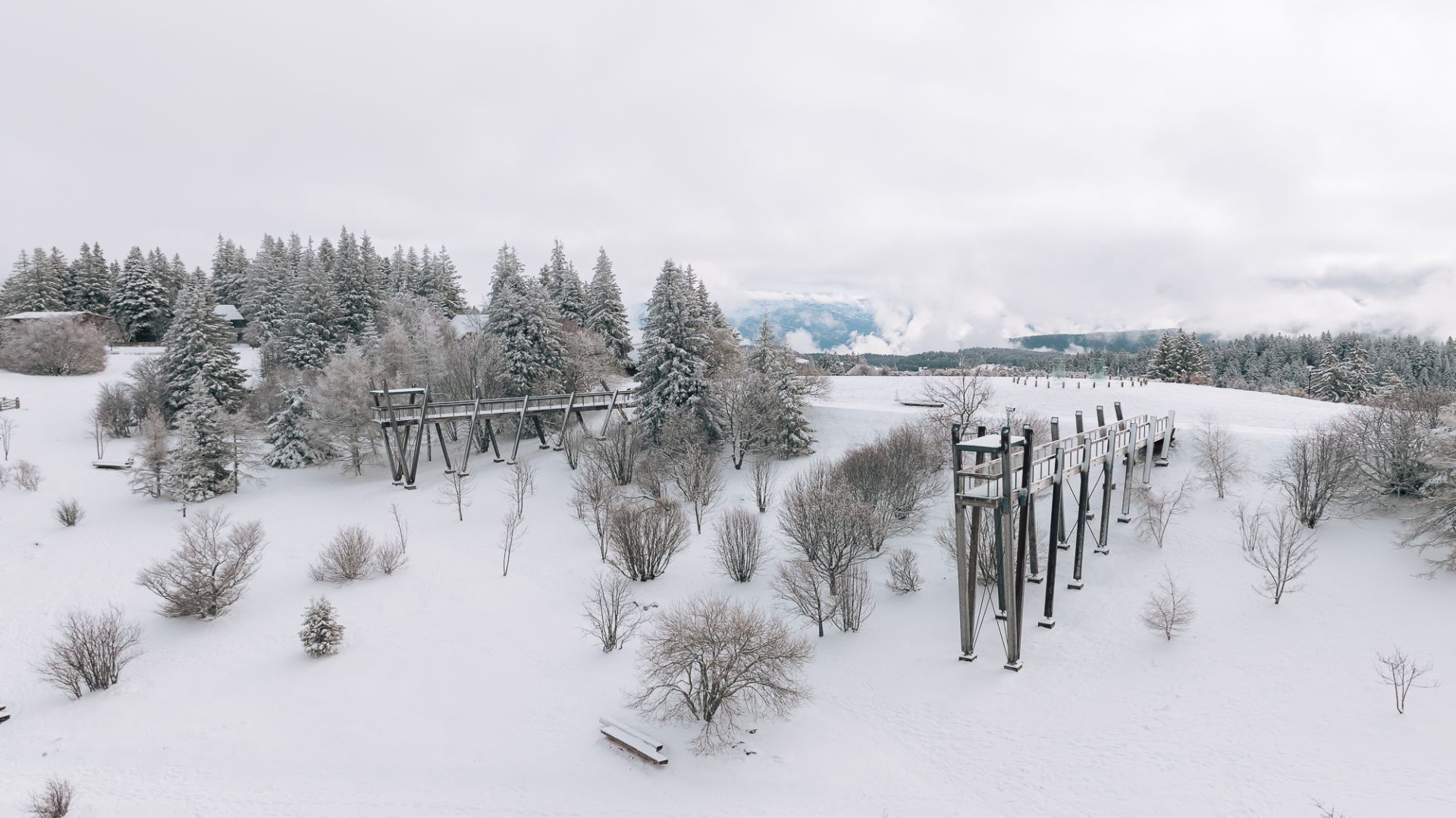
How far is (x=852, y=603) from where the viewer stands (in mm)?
23375

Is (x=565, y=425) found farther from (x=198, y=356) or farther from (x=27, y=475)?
(x=27, y=475)

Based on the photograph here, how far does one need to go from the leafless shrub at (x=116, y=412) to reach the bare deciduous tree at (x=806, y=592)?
45.9 meters

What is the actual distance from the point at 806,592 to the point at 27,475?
136ft

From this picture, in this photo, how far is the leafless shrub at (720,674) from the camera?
1891 cm

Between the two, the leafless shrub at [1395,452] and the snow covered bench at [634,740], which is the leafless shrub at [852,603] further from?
the leafless shrub at [1395,452]

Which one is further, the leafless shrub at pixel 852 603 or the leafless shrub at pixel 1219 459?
the leafless shrub at pixel 1219 459

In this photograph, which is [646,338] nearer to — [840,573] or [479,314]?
[840,573]

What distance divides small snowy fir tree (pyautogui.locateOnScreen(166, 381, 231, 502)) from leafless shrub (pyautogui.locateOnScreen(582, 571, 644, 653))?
944 inches

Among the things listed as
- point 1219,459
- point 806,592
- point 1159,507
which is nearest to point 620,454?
point 806,592

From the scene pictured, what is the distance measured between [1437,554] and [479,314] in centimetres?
5755

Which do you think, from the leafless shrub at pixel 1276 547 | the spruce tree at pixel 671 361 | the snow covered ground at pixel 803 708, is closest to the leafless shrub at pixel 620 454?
the spruce tree at pixel 671 361

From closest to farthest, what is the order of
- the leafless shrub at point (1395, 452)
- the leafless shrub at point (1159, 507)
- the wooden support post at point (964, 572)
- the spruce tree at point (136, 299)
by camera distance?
1. the wooden support post at point (964, 572)
2. the leafless shrub at point (1395, 452)
3. the leafless shrub at point (1159, 507)
4. the spruce tree at point (136, 299)

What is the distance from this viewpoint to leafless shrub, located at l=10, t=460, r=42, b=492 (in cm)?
3719

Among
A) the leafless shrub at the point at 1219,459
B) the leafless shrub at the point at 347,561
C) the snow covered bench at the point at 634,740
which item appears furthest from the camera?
the leafless shrub at the point at 347,561
